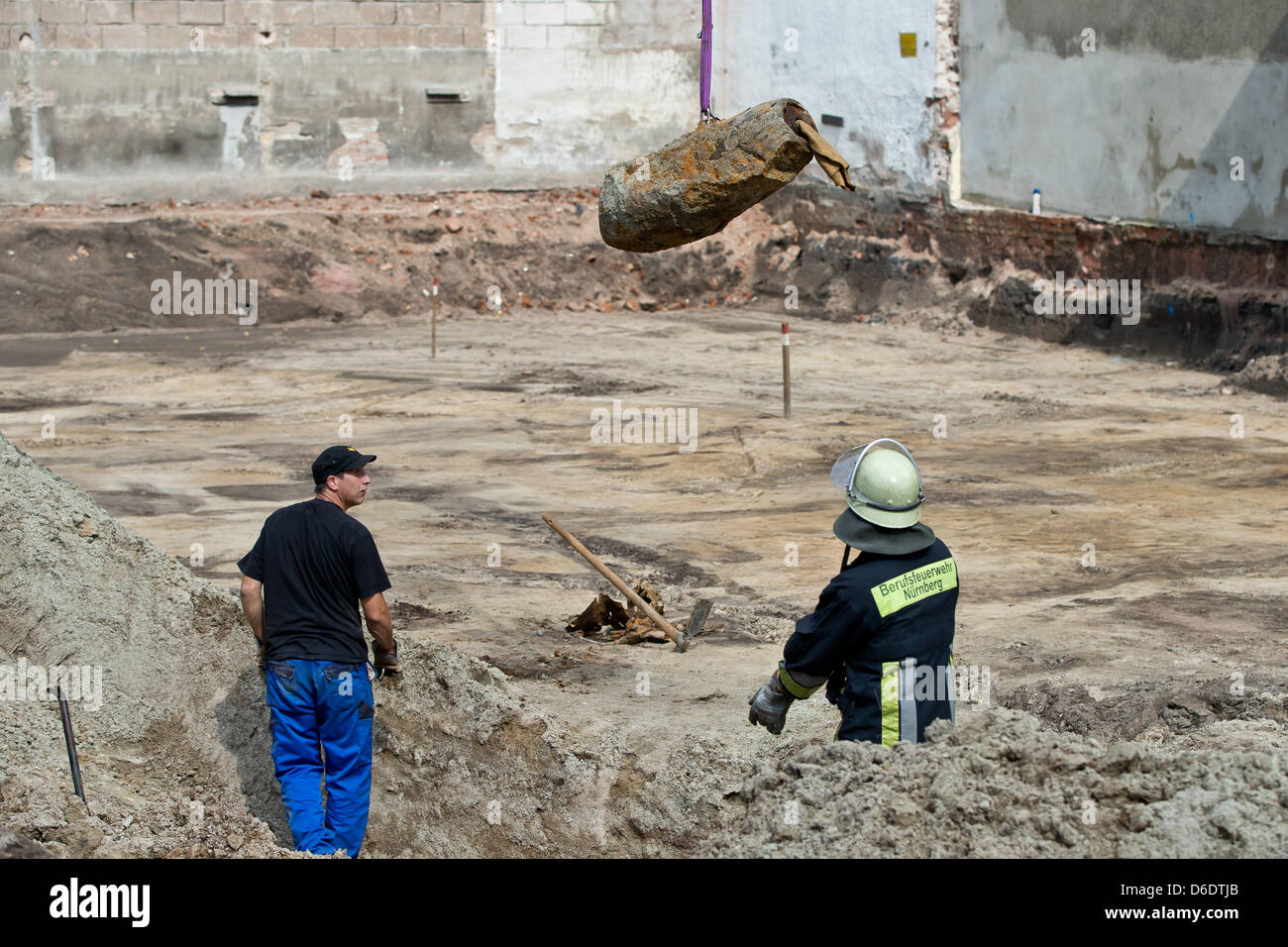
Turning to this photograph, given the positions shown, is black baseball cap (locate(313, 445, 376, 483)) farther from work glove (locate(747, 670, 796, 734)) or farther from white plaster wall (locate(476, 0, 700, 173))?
white plaster wall (locate(476, 0, 700, 173))

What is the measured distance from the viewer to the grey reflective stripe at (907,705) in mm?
4246

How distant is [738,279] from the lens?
22156mm

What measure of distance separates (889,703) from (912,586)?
0.38 meters

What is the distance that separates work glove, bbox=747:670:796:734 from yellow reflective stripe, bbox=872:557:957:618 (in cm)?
42

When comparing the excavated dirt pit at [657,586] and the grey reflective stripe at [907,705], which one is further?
the excavated dirt pit at [657,586]

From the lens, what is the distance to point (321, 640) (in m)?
5.33

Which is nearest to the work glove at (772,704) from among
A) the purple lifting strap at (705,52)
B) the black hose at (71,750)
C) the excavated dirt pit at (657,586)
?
the excavated dirt pit at (657,586)

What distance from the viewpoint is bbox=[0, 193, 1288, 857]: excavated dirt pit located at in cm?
451

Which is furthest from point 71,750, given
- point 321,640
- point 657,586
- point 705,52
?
point 657,586

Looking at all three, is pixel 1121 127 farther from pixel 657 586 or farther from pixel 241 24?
pixel 241 24

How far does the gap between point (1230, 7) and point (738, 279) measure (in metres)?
8.42

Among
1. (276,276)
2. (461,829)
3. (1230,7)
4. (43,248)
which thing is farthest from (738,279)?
(461,829)

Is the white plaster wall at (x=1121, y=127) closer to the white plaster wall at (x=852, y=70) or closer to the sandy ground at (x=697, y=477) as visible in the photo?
the white plaster wall at (x=852, y=70)

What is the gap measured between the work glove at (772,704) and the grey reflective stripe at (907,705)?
12.9 inches
